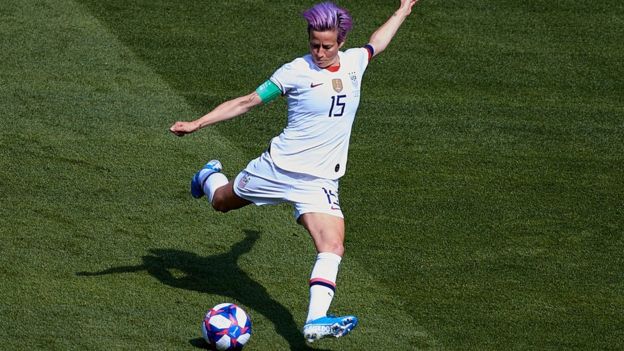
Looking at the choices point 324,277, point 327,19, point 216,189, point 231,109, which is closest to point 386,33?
point 327,19

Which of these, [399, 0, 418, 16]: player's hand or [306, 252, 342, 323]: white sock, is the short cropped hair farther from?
[306, 252, 342, 323]: white sock

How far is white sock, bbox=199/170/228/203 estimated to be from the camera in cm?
991

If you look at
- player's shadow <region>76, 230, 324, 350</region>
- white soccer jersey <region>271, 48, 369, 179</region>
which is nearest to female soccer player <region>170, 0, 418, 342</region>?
white soccer jersey <region>271, 48, 369, 179</region>

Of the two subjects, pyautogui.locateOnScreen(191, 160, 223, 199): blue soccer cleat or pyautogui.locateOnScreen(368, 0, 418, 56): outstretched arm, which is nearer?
pyautogui.locateOnScreen(368, 0, 418, 56): outstretched arm

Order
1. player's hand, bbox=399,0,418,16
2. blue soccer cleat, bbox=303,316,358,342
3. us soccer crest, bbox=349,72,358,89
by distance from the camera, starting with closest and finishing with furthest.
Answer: blue soccer cleat, bbox=303,316,358,342, us soccer crest, bbox=349,72,358,89, player's hand, bbox=399,0,418,16

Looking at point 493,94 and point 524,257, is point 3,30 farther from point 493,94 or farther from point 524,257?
point 524,257

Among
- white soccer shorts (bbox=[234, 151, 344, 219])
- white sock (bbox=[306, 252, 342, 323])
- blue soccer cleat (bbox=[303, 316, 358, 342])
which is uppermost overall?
white soccer shorts (bbox=[234, 151, 344, 219])

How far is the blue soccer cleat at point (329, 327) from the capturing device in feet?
26.9

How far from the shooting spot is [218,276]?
9961 mm

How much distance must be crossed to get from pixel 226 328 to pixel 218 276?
1.49 m

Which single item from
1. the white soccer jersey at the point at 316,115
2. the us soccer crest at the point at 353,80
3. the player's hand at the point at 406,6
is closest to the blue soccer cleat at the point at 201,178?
the white soccer jersey at the point at 316,115

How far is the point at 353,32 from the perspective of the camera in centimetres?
1520

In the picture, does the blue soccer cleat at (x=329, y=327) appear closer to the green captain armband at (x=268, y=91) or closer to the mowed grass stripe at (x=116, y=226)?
the mowed grass stripe at (x=116, y=226)

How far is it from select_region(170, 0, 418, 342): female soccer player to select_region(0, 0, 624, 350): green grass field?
87 centimetres
